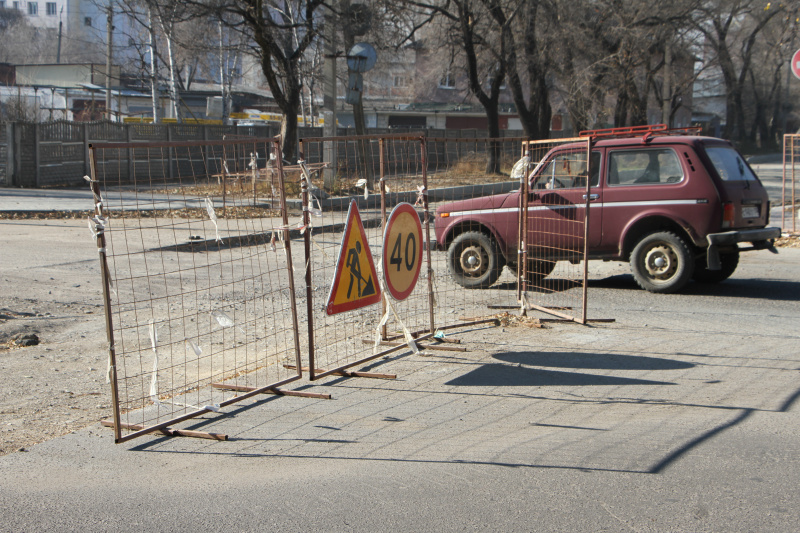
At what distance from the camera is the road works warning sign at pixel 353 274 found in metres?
6.00

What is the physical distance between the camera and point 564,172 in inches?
406

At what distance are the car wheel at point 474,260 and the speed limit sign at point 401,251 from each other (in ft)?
11.6

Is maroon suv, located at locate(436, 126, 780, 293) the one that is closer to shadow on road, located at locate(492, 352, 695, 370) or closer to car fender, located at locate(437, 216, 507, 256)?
car fender, located at locate(437, 216, 507, 256)

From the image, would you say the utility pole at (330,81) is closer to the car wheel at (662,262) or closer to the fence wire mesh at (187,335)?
the fence wire mesh at (187,335)

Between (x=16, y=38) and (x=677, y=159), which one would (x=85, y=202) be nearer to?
(x=677, y=159)

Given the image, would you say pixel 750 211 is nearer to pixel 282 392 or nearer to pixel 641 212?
pixel 641 212

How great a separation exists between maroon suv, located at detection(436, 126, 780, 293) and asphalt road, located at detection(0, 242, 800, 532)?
2.74m

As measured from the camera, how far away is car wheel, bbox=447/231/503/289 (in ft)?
34.3

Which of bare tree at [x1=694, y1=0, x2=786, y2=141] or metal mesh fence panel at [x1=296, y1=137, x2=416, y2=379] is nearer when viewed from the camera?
metal mesh fence panel at [x1=296, y1=137, x2=416, y2=379]

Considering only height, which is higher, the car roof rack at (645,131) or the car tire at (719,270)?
the car roof rack at (645,131)

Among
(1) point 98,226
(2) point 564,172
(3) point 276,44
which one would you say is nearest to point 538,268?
(2) point 564,172

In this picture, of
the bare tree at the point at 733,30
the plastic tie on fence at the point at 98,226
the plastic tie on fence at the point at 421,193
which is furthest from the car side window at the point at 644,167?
the bare tree at the point at 733,30

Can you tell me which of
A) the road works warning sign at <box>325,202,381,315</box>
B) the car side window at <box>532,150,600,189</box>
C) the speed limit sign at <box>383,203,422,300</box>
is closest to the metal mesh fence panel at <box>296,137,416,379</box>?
the road works warning sign at <box>325,202,381,315</box>

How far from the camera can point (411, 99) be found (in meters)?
76.2
